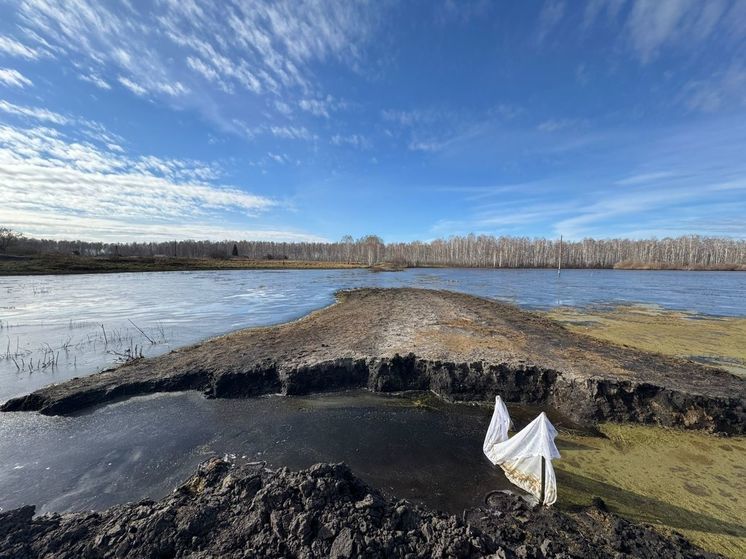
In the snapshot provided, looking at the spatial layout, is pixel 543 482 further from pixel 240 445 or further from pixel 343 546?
pixel 240 445

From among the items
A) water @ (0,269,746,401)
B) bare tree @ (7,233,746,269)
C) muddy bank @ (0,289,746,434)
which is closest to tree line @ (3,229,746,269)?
bare tree @ (7,233,746,269)

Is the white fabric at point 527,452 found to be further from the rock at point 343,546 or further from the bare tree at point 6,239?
the bare tree at point 6,239

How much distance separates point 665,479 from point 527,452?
2864 mm

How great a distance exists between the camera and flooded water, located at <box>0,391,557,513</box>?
5.64 m

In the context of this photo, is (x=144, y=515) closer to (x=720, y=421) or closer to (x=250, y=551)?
(x=250, y=551)

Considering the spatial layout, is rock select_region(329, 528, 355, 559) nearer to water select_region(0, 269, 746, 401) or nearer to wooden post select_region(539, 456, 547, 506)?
wooden post select_region(539, 456, 547, 506)

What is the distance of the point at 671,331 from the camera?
16719 mm

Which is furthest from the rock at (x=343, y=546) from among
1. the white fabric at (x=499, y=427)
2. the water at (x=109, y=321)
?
the water at (x=109, y=321)

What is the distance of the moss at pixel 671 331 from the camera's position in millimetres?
12625

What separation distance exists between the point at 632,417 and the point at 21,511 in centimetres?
1188

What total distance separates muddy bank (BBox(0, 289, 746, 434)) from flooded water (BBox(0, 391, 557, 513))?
1.84ft

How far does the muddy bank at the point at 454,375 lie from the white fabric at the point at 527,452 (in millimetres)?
2947

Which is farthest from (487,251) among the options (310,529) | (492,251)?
(310,529)

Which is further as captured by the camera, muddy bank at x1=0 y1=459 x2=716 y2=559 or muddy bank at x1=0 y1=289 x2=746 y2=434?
muddy bank at x1=0 y1=289 x2=746 y2=434
